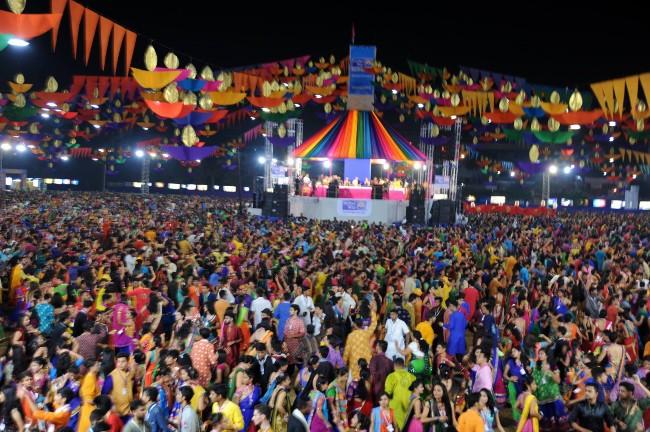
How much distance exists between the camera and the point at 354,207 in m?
26.9

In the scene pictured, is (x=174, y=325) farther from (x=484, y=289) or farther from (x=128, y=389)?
(x=484, y=289)

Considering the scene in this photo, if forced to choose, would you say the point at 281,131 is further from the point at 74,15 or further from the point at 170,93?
the point at 74,15

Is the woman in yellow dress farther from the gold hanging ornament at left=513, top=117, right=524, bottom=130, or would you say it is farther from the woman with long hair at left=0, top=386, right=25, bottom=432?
the gold hanging ornament at left=513, top=117, right=524, bottom=130

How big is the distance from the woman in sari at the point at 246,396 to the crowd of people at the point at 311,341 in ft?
0.04

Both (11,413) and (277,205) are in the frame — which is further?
(277,205)

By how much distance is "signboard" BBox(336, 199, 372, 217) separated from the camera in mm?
26859

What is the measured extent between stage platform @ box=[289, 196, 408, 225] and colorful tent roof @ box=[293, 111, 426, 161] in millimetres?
2201

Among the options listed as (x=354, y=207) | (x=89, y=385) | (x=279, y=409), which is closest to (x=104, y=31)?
(x=89, y=385)

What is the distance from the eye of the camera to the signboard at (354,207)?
26.9 meters

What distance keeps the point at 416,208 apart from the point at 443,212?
3.99 feet

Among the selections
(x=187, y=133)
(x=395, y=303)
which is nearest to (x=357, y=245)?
(x=187, y=133)

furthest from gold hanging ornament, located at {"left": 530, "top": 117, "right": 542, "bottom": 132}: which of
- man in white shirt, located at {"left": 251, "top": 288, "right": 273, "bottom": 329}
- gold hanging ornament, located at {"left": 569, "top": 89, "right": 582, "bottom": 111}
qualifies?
man in white shirt, located at {"left": 251, "top": 288, "right": 273, "bottom": 329}

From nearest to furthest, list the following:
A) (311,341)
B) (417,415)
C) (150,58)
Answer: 1. (417,415)
2. (311,341)
3. (150,58)

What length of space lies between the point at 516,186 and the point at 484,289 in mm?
45011
